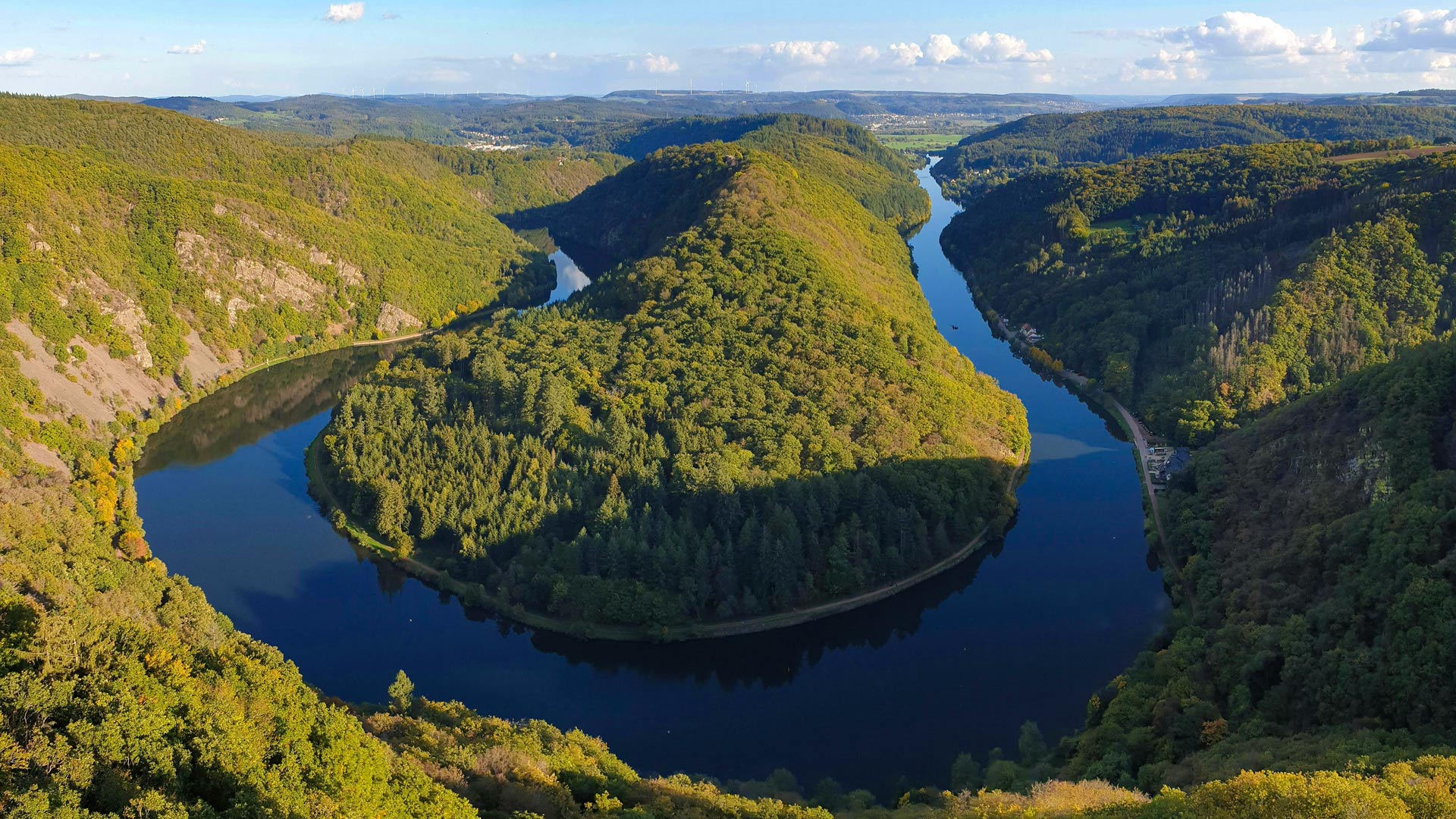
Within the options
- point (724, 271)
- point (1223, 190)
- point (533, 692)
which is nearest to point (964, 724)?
point (533, 692)

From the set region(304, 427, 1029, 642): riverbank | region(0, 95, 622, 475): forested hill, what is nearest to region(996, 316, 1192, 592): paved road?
region(304, 427, 1029, 642): riverbank

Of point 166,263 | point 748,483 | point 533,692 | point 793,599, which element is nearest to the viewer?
point 533,692

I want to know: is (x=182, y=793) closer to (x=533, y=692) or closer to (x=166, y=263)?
(x=533, y=692)

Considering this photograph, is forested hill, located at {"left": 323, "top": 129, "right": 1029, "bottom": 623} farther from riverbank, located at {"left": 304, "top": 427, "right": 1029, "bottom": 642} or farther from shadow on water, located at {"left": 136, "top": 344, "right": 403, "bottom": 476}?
shadow on water, located at {"left": 136, "top": 344, "right": 403, "bottom": 476}

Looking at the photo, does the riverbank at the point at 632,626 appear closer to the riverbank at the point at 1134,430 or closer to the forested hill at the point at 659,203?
the riverbank at the point at 1134,430

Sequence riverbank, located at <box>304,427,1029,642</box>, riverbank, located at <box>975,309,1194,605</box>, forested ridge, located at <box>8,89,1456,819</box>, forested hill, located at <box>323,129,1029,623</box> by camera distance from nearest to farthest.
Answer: forested ridge, located at <box>8,89,1456,819</box>, riverbank, located at <box>304,427,1029,642</box>, forested hill, located at <box>323,129,1029,623</box>, riverbank, located at <box>975,309,1194,605</box>

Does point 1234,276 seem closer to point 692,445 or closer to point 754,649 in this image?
point 692,445

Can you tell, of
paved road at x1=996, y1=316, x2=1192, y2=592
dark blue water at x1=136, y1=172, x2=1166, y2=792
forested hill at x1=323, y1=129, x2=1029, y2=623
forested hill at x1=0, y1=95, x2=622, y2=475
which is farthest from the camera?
forested hill at x1=0, y1=95, x2=622, y2=475
